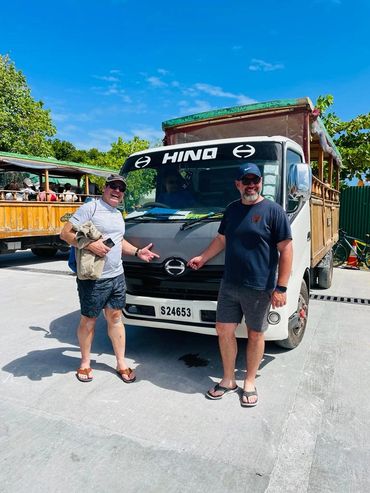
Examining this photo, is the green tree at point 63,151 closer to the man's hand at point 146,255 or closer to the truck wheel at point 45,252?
the truck wheel at point 45,252

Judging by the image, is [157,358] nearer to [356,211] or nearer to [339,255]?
[339,255]

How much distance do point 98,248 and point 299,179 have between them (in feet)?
6.18

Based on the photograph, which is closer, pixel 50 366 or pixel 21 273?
pixel 50 366

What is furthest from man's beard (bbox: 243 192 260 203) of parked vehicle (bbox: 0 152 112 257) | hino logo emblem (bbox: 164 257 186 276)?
parked vehicle (bbox: 0 152 112 257)

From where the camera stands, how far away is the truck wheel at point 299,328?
13.0 feet

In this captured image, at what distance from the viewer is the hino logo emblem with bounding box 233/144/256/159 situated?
3740mm

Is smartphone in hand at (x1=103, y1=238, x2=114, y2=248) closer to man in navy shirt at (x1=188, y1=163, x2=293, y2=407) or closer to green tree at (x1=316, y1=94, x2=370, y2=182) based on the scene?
man in navy shirt at (x1=188, y1=163, x2=293, y2=407)

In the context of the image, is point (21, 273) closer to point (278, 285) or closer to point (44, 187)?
point (44, 187)

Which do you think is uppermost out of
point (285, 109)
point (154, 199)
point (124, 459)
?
point (285, 109)

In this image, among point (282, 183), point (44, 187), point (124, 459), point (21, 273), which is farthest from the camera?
point (44, 187)

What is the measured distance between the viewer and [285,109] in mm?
4441

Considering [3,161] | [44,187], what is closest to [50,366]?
[3,161]

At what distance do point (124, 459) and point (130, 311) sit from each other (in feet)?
5.15

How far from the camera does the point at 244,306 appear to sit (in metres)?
2.96
